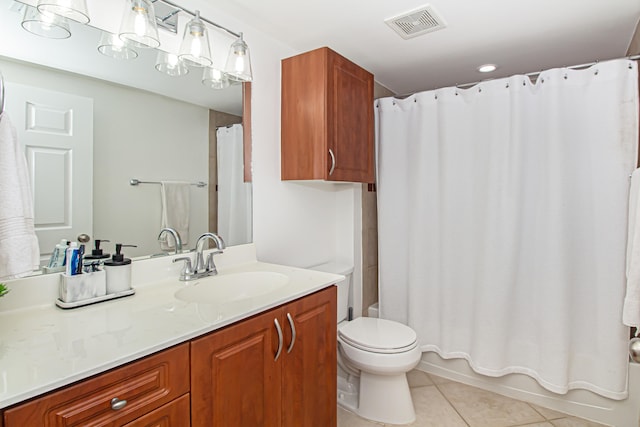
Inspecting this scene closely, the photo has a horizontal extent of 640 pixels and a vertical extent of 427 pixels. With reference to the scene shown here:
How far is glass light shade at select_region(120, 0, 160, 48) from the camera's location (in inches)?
51.3

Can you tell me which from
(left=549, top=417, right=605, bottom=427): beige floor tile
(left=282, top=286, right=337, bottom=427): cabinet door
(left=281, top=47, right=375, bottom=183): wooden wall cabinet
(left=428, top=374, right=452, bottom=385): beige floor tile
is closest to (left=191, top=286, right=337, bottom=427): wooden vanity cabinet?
(left=282, top=286, right=337, bottom=427): cabinet door

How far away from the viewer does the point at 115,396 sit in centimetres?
82

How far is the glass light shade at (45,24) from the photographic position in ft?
3.77

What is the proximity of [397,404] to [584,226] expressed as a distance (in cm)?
142

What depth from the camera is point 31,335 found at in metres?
0.93

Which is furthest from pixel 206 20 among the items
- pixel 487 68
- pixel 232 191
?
pixel 487 68

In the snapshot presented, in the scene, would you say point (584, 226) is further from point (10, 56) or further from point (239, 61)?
point (10, 56)

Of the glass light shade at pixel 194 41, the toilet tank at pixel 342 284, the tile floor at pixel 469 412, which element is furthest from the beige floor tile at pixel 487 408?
the glass light shade at pixel 194 41

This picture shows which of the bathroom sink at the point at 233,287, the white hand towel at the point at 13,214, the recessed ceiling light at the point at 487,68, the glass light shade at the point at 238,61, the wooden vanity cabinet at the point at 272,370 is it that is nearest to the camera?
the white hand towel at the point at 13,214

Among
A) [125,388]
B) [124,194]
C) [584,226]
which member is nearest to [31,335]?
[125,388]

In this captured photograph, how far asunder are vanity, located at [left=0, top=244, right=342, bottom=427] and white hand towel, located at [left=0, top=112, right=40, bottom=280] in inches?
7.4

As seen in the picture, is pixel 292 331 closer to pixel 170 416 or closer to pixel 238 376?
pixel 238 376

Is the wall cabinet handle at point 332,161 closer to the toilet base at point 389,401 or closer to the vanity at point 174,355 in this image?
the vanity at point 174,355

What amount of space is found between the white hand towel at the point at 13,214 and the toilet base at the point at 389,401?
1699 mm
